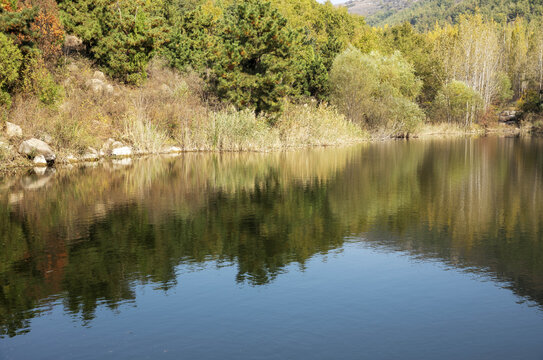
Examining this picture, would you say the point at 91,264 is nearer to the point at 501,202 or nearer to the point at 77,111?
the point at 501,202

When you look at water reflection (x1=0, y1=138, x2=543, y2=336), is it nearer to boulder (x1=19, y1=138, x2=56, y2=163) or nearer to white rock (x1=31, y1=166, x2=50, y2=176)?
white rock (x1=31, y1=166, x2=50, y2=176)

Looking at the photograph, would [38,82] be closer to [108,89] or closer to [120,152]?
[120,152]

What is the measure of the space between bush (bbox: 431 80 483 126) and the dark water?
180 ft

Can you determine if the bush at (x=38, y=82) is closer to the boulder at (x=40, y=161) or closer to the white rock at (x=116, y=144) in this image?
the white rock at (x=116, y=144)

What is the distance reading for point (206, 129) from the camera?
39906 millimetres

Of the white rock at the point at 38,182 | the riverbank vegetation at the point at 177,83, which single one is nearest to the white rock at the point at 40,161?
the riverbank vegetation at the point at 177,83

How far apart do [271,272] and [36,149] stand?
23864 millimetres

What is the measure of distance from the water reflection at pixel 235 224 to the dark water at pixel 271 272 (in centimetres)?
6

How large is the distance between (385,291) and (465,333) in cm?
202

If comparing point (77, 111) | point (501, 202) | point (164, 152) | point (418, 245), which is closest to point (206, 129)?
point (164, 152)

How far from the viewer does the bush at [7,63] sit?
98.5ft

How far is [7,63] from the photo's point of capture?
99.9ft

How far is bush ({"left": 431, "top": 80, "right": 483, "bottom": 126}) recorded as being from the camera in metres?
74.5

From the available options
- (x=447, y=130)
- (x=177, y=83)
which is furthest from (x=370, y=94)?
(x=447, y=130)
